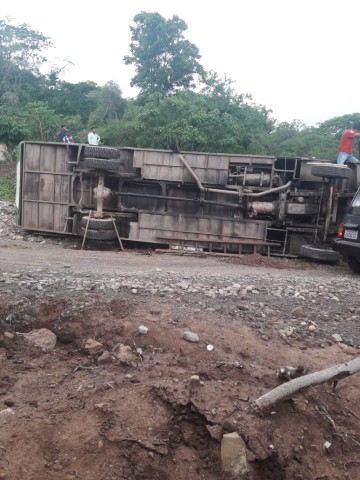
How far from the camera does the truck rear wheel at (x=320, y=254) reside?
1106 centimetres

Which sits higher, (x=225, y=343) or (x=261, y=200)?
(x=261, y=200)

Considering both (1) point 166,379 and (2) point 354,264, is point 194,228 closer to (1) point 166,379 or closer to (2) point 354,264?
(2) point 354,264

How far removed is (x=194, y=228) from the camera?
13.1 metres

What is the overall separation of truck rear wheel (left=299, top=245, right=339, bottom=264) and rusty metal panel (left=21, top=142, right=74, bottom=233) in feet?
24.6

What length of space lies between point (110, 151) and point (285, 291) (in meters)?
7.68

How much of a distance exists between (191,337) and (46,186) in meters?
10.5

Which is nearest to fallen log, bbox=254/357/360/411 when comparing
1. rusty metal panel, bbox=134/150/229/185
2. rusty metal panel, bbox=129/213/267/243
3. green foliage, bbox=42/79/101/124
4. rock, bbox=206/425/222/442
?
rock, bbox=206/425/222/442

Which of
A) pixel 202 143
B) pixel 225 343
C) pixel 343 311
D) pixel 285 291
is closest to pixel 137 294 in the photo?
pixel 225 343

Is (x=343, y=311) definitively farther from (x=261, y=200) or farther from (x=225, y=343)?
(x=261, y=200)

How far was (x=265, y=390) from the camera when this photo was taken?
12.8 ft

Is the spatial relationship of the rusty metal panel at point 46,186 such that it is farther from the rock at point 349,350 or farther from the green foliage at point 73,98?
the green foliage at point 73,98

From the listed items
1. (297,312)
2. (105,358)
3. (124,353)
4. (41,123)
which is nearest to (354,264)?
(297,312)

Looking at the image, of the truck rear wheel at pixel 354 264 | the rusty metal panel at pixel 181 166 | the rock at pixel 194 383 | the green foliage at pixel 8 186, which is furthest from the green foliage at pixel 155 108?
the rock at pixel 194 383

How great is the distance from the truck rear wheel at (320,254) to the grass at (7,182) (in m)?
13.4
